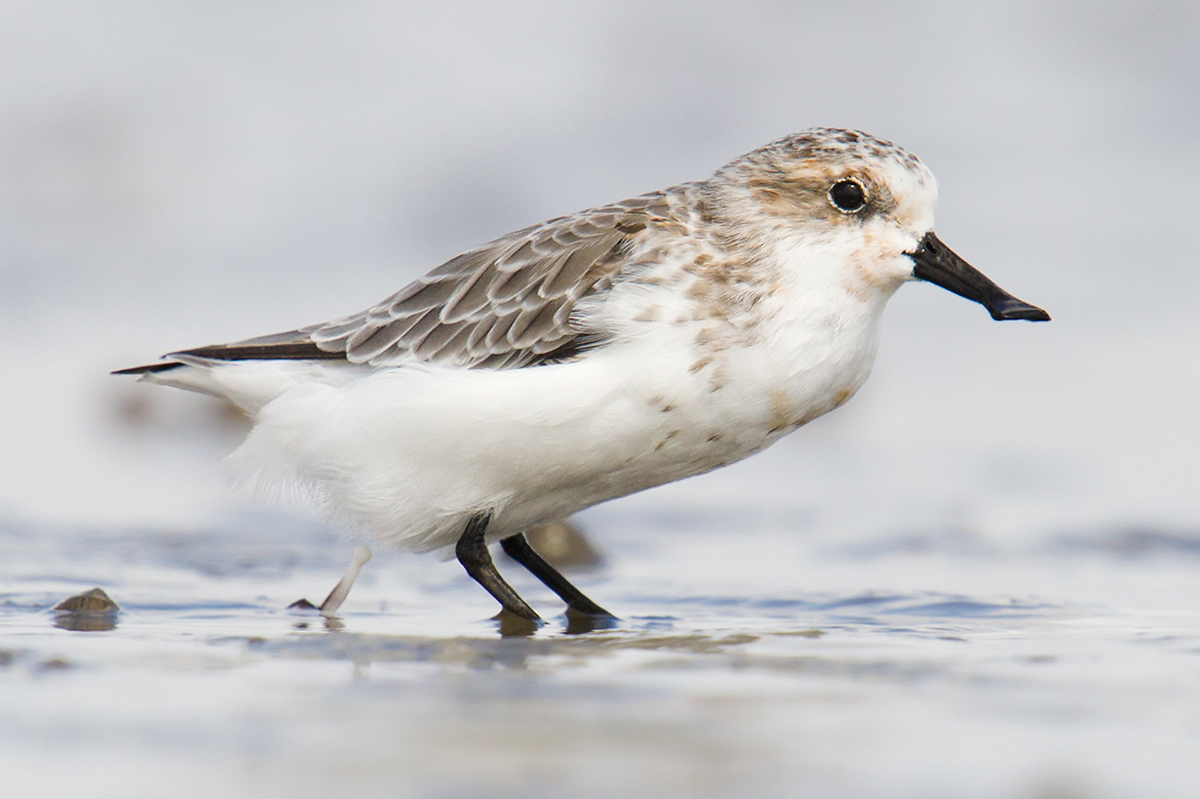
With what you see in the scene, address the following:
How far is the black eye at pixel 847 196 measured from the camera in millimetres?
4480

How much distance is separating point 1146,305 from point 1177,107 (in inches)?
163

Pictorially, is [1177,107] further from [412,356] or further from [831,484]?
[412,356]

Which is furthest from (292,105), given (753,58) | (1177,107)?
(1177,107)

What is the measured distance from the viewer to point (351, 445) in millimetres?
4617

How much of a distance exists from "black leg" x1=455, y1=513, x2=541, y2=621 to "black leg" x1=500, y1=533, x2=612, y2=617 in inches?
6.8

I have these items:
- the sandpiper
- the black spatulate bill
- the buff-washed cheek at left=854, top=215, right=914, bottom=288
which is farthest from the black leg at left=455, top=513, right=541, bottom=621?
the black spatulate bill

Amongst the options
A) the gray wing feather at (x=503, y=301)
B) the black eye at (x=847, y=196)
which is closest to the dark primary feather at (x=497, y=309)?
the gray wing feather at (x=503, y=301)

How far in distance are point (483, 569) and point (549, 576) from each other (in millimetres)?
320

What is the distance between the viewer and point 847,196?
4.49 metres

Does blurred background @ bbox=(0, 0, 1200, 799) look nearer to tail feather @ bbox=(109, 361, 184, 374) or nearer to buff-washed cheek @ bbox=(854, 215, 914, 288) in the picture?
tail feather @ bbox=(109, 361, 184, 374)

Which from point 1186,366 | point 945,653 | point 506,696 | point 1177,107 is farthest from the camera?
point 1177,107

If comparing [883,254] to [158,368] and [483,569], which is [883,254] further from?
[158,368]

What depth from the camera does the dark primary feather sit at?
450cm

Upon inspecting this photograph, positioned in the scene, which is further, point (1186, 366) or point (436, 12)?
point (436, 12)
